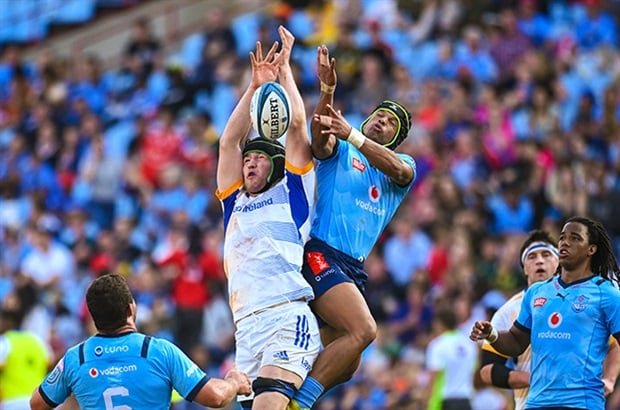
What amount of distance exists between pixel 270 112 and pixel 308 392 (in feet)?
6.78

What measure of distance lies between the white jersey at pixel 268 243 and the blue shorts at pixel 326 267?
0.11 m

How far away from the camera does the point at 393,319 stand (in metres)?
18.3

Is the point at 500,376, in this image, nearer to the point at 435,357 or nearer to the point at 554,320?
the point at 554,320

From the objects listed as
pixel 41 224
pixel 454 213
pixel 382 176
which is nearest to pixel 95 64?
pixel 41 224

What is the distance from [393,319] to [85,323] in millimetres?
5067

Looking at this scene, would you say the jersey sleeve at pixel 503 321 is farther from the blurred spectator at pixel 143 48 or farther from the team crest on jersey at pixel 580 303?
the blurred spectator at pixel 143 48

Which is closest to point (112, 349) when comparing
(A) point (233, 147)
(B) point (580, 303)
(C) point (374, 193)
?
(A) point (233, 147)

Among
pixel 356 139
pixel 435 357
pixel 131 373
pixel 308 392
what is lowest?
pixel 308 392

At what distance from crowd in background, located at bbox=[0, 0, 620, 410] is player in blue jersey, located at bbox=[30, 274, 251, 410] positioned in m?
7.41

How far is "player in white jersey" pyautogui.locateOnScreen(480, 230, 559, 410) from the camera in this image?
37.7 feet

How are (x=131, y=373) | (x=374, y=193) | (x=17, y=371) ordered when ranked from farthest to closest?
(x=17, y=371) < (x=374, y=193) < (x=131, y=373)

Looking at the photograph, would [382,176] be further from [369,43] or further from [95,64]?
[95,64]

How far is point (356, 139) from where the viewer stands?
34.2ft

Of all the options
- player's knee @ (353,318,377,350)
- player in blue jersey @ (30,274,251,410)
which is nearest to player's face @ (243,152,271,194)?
player's knee @ (353,318,377,350)
